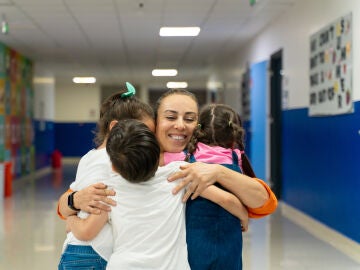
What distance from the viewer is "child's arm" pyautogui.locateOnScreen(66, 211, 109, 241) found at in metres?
1.46

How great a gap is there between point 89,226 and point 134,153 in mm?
276

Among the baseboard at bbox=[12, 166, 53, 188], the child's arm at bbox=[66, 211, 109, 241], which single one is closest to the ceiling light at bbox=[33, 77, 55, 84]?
the baseboard at bbox=[12, 166, 53, 188]

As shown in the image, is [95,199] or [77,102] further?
[77,102]

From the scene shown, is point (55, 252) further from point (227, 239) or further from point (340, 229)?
point (227, 239)

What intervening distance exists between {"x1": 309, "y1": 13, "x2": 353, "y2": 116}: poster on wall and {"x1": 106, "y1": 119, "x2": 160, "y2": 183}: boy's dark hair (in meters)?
3.86

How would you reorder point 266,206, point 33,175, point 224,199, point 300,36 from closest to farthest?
point 224,199
point 266,206
point 300,36
point 33,175

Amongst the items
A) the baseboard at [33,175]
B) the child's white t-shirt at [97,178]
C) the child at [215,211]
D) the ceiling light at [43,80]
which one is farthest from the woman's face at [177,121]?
the ceiling light at [43,80]

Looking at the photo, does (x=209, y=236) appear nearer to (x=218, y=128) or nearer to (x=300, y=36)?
(x=218, y=128)

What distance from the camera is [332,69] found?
5391 mm

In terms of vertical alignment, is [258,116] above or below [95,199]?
above

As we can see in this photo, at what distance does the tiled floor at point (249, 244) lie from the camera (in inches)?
166

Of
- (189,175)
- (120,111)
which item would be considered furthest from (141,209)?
(120,111)

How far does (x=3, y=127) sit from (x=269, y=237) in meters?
6.17

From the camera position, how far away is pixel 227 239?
152 centimetres
